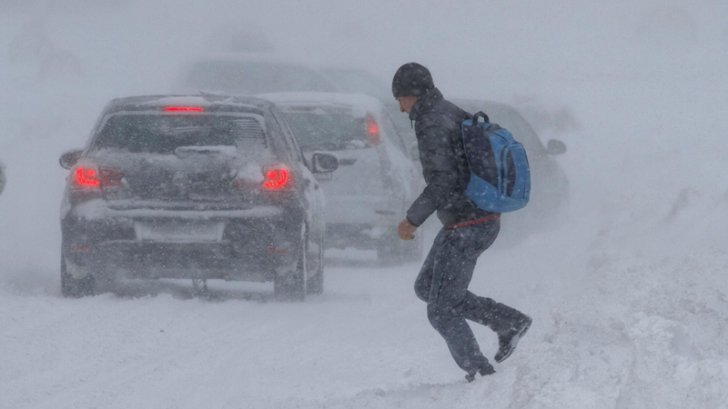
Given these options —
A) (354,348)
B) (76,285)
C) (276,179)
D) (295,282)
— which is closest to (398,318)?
(295,282)

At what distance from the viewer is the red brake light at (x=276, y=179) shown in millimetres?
9594

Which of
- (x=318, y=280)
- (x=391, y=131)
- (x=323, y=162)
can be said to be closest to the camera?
(x=318, y=280)

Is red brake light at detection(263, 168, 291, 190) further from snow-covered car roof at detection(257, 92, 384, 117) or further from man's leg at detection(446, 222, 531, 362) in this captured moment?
snow-covered car roof at detection(257, 92, 384, 117)

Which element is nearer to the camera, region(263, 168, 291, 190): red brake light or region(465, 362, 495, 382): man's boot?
region(465, 362, 495, 382): man's boot

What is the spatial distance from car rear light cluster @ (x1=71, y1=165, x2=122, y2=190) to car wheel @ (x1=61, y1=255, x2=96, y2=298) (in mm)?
548

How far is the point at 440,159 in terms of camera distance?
6004 mm

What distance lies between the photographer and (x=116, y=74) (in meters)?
39.9

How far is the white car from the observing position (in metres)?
13.0

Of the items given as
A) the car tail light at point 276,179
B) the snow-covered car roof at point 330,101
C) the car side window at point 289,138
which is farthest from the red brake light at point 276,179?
the snow-covered car roof at point 330,101

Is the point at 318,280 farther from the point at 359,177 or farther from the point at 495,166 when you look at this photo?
the point at 495,166

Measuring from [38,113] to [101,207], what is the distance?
1921cm

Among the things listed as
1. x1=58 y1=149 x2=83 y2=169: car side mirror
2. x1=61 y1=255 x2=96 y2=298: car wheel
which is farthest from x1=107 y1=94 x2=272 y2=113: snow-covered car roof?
x1=61 y1=255 x2=96 y2=298: car wheel

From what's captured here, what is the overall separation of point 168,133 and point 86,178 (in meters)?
0.63

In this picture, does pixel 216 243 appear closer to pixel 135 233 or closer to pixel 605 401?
pixel 135 233
